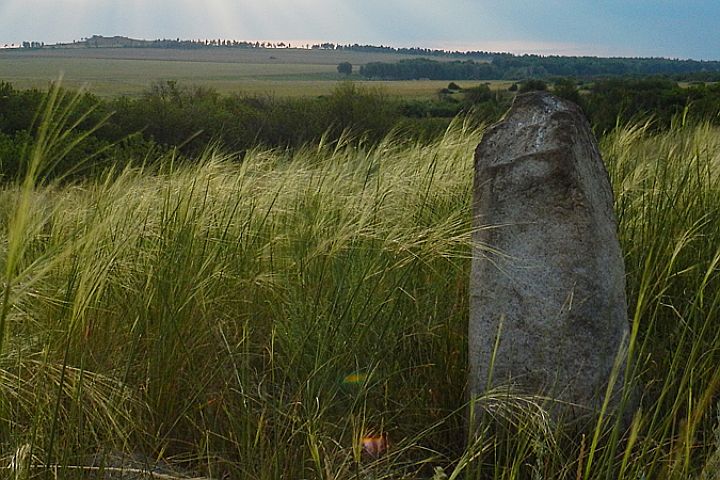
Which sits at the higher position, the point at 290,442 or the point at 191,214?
the point at 191,214

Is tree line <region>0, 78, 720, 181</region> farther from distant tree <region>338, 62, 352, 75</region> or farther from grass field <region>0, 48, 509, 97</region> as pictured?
distant tree <region>338, 62, 352, 75</region>

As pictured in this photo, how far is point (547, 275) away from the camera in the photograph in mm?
2068

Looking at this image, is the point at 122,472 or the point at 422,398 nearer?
the point at 122,472

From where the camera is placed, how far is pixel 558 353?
2.02 meters

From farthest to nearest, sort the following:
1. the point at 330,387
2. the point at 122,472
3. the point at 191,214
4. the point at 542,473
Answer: the point at 191,214 → the point at 330,387 → the point at 542,473 → the point at 122,472

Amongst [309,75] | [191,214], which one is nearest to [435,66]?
[309,75]

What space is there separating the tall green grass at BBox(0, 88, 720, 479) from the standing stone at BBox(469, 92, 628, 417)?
10cm

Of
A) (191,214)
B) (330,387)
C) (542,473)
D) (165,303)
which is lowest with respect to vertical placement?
(542,473)

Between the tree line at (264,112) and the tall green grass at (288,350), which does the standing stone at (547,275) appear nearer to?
the tall green grass at (288,350)

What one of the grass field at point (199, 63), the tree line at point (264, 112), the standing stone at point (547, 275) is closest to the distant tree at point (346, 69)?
the grass field at point (199, 63)

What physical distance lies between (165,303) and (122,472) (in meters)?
0.63

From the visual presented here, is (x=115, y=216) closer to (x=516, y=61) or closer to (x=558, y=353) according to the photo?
(x=558, y=353)

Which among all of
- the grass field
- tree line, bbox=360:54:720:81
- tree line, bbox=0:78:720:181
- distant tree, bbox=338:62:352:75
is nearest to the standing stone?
tree line, bbox=0:78:720:181

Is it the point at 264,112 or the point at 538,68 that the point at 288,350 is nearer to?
the point at 264,112
